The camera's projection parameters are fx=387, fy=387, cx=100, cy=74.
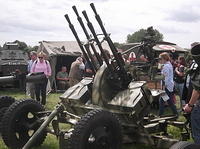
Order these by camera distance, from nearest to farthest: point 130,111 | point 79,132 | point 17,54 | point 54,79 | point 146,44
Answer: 1. point 79,132
2. point 130,111
3. point 146,44
4. point 54,79
5. point 17,54

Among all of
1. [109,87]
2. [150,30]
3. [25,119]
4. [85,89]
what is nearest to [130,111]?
[109,87]

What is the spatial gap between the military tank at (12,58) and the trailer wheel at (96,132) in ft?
45.3

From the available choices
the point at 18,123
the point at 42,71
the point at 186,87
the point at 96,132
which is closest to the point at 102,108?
the point at 96,132

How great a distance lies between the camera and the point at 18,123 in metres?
6.34

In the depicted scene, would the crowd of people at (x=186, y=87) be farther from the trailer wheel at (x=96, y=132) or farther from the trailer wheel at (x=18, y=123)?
the trailer wheel at (x=18, y=123)

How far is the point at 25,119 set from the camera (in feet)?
21.2

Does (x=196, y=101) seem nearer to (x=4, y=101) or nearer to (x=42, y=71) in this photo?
(x=4, y=101)

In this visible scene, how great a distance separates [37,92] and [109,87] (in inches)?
222

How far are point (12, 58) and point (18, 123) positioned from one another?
13943mm

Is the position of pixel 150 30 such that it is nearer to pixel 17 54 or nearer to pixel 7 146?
pixel 7 146

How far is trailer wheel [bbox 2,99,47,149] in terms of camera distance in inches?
243

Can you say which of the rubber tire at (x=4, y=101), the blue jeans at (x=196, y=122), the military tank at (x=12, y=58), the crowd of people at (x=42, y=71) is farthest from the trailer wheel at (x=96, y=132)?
the military tank at (x=12, y=58)

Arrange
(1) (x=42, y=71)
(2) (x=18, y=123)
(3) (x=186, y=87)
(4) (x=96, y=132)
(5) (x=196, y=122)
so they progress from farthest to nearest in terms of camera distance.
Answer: (1) (x=42, y=71) → (3) (x=186, y=87) → (2) (x=18, y=123) → (4) (x=96, y=132) → (5) (x=196, y=122)

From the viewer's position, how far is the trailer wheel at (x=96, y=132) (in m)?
4.92
